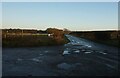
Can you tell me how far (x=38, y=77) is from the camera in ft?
26.9

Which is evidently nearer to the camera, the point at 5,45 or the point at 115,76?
the point at 115,76

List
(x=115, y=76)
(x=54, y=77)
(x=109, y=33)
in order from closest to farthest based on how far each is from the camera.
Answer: (x=54, y=77) → (x=115, y=76) → (x=109, y=33)

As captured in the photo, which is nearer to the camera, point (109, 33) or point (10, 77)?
point (10, 77)

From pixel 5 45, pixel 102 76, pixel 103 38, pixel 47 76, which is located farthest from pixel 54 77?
pixel 103 38

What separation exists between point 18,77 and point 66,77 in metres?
2.08

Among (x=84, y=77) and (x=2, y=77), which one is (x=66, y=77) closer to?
(x=84, y=77)

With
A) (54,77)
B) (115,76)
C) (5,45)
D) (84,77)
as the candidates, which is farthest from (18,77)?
(5,45)

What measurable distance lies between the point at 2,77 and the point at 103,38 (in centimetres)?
3062

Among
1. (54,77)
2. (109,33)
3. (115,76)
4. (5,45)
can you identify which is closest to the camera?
(54,77)

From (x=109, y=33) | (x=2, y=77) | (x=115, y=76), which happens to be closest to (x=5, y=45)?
(x=2, y=77)

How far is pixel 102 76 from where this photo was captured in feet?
28.1

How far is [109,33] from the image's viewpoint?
36.4 m

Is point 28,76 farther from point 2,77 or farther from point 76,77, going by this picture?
point 76,77

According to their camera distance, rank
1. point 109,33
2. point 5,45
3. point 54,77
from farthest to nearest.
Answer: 1. point 109,33
2. point 5,45
3. point 54,77
